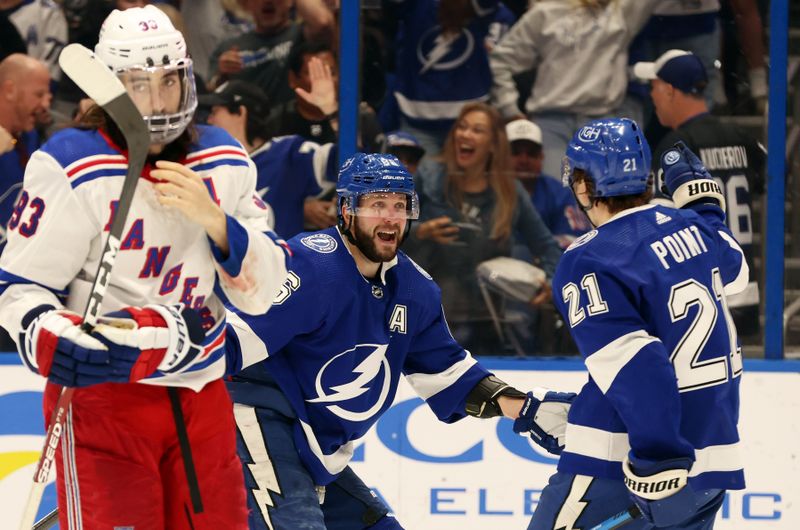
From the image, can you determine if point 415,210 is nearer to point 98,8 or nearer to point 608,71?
point 608,71

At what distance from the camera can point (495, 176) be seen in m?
4.61

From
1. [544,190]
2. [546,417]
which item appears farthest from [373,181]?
[544,190]

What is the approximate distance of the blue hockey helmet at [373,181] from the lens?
3211 millimetres

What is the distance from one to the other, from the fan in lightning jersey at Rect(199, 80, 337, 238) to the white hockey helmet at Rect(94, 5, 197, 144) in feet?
7.25

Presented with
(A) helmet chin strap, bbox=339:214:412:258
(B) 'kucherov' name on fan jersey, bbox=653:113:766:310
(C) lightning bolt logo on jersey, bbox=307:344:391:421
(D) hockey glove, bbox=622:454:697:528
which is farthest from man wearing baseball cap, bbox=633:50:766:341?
(D) hockey glove, bbox=622:454:697:528

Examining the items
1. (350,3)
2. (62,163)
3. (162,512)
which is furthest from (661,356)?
(350,3)

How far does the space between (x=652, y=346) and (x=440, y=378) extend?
0.76m

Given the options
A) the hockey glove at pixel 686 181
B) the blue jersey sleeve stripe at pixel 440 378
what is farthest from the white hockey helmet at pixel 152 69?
the hockey glove at pixel 686 181

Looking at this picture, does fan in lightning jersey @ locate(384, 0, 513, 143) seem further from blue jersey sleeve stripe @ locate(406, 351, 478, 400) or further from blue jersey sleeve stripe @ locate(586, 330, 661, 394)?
blue jersey sleeve stripe @ locate(586, 330, 661, 394)

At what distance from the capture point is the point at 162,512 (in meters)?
2.38

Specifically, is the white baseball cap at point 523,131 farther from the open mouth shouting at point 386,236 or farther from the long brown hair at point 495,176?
the open mouth shouting at point 386,236

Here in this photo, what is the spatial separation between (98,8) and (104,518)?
2.64m

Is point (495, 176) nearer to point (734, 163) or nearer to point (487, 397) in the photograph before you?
point (734, 163)

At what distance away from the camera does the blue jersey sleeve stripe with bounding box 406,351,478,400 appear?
3350 millimetres
